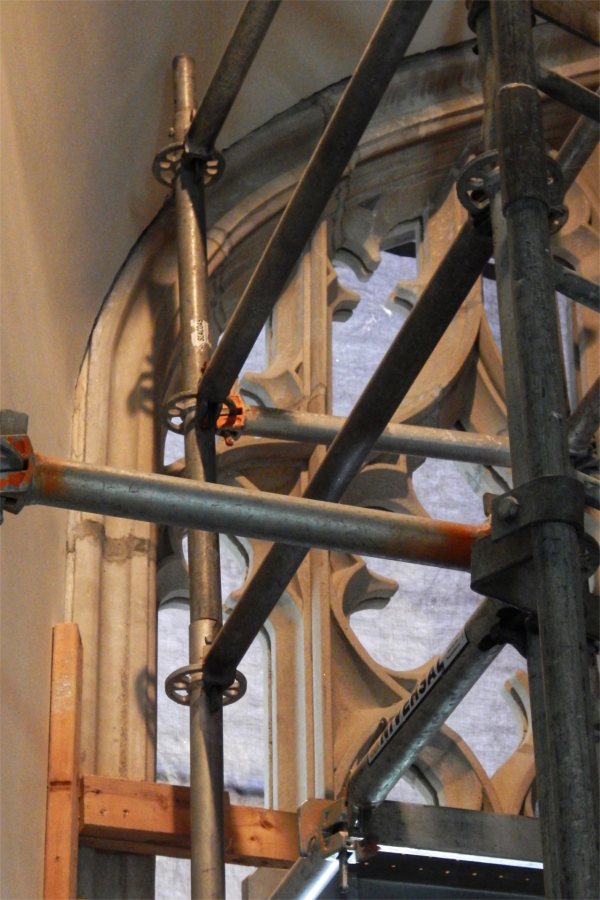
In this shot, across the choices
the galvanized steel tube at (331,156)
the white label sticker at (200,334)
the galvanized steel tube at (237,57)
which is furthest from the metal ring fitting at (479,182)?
the galvanized steel tube at (237,57)

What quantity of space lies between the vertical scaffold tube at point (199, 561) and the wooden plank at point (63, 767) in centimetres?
26

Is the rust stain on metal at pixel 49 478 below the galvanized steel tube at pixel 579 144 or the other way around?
below

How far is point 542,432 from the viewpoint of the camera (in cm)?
294

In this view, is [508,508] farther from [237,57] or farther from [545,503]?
[237,57]

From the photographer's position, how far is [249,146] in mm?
5621

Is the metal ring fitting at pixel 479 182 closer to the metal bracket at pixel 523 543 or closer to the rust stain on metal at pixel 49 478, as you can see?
the metal bracket at pixel 523 543

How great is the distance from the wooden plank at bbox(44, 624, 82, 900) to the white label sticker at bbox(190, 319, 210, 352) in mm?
811

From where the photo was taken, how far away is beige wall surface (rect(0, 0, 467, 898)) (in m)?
3.59

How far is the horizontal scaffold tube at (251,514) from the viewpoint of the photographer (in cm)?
314

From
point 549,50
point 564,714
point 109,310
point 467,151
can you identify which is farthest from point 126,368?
point 564,714

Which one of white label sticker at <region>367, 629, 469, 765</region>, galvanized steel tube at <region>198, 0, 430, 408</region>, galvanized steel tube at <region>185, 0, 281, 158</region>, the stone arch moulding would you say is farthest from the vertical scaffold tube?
galvanized steel tube at <region>198, 0, 430, 408</region>

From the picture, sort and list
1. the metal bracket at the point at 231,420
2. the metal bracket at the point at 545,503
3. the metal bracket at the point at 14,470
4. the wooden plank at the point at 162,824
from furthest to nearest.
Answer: the metal bracket at the point at 231,420, the wooden plank at the point at 162,824, the metal bracket at the point at 14,470, the metal bracket at the point at 545,503

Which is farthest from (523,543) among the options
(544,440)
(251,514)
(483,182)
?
(483,182)

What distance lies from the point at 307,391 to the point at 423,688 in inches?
73.8
